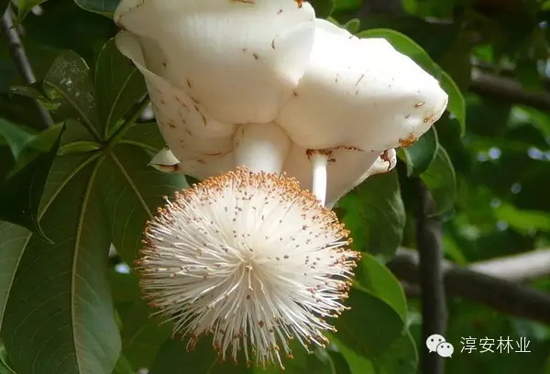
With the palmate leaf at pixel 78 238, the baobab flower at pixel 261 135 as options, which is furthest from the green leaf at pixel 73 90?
the baobab flower at pixel 261 135

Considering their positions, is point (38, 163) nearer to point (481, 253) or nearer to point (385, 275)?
point (385, 275)

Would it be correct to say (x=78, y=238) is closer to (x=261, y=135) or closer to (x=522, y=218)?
(x=261, y=135)

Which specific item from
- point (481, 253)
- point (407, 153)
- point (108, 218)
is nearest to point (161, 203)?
point (108, 218)

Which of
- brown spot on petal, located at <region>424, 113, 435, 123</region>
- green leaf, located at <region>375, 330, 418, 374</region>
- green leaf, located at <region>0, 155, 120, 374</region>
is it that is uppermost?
brown spot on petal, located at <region>424, 113, 435, 123</region>

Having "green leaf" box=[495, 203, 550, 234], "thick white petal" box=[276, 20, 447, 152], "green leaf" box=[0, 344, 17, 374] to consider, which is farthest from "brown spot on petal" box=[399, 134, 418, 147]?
"green leaf" box=[495, 203, 550, 234]

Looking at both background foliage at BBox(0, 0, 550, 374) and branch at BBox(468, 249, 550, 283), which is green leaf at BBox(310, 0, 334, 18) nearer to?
background foliage at BBox(0, 0, 550, 374)

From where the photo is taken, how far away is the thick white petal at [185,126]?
1.75 feet

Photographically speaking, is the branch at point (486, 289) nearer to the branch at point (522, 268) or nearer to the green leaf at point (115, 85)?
the branch at point (522, 268)

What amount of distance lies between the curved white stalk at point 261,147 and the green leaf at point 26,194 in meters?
0.11

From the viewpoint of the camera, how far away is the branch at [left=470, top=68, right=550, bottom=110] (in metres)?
1.30

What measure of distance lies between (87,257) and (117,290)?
0.64 feet

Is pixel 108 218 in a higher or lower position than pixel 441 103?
lower

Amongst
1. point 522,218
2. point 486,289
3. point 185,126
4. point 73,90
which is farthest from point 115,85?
point 522,218

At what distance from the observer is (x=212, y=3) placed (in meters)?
0.52
